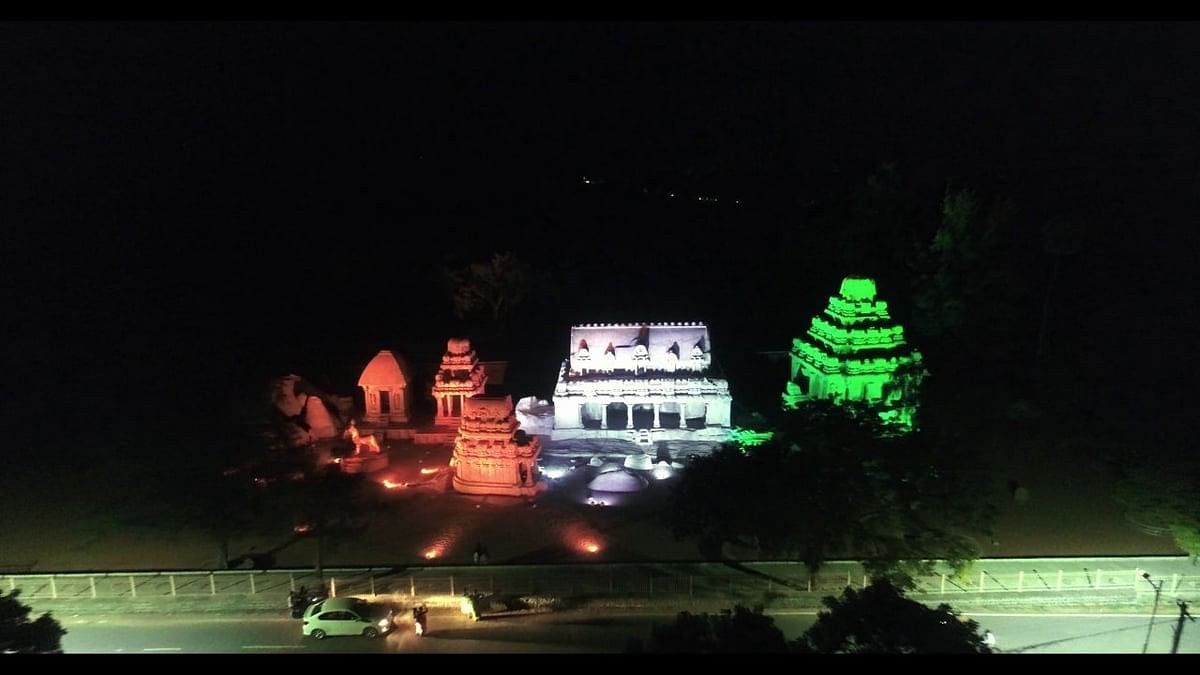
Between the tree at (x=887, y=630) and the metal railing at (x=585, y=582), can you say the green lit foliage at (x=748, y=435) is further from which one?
the tree at (x=887, y=630)

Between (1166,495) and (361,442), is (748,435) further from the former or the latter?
(361,442)

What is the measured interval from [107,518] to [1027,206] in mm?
50200

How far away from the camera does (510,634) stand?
18875mm

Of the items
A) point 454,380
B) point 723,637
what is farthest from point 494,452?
point 723,637

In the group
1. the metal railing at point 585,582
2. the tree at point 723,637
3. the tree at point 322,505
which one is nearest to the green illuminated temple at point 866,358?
the metal railing at point 585,582

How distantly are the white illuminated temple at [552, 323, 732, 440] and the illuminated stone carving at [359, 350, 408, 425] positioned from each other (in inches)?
270

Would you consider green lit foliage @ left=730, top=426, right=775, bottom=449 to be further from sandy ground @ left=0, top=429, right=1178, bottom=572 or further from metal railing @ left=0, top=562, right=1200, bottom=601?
metal railing @ left=0, top=562, right=1200, bottom=601

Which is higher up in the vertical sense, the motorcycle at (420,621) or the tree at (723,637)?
the tree at (723,637)

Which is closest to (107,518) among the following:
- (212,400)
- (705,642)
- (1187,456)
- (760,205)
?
(212,400)

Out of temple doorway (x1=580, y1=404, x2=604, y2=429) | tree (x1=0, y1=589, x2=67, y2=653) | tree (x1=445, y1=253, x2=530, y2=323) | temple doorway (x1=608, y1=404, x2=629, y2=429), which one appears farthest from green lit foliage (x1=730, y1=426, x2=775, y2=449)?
tree (x1=0, y1=589, x2=67, y2=653)

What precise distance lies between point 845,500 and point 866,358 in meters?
11.2

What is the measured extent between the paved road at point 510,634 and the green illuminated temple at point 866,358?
11.6m

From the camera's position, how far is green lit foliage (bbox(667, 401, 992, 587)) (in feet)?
64.6

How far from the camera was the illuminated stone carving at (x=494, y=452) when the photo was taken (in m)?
26.9
